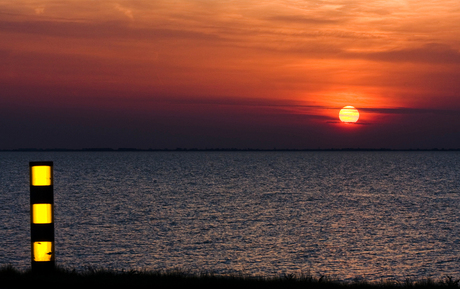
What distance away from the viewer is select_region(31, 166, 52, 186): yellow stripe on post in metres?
5.09

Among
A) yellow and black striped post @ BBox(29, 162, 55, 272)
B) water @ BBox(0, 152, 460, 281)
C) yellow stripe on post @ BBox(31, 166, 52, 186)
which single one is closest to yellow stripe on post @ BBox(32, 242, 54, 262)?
yellow and black striped post @ BBox(29, 162, 55, 272)

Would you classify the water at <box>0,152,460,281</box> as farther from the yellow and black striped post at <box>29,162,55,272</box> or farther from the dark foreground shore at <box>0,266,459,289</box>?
the yellow and black striped post at <box>29,162,55,272</box>

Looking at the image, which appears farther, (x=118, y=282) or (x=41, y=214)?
(x=118, y=282)

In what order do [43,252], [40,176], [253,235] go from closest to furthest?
[40,176]
[43,252]
[253,235]

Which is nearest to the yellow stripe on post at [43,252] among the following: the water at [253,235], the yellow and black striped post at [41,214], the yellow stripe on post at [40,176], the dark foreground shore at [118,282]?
the yellow and black striped post at [41,214]

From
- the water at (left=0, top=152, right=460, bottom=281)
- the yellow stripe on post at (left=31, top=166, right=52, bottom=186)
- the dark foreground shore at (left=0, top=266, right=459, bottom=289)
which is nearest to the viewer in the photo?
the dark foreground shore at (left=0, top=266, right=459, bottom=289)

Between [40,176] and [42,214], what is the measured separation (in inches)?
14.9

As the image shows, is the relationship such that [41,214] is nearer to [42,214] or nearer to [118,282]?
[42,214]

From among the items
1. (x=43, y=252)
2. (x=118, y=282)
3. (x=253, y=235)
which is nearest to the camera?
(x=43, y=252)

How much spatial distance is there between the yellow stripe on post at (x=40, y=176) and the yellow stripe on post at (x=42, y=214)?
220 mm

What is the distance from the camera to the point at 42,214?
202 inches

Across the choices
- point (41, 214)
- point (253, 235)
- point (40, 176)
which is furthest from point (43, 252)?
point (253, 235)

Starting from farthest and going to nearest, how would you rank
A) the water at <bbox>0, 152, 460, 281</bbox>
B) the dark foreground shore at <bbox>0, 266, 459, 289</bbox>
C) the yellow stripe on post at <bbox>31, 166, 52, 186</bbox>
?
the water at <bbox>0, 152, 460, 281</bbox> < the yellow stripe on post at <bbox>31, 166, 52, 186</bbox> < the dark foreground shore at <bbox>0, 266, 459, 289</bbox>

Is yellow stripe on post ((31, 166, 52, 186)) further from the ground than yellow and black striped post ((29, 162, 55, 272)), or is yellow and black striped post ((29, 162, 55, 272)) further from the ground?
yellow stripe on post ((31, 166, 52, 186))
